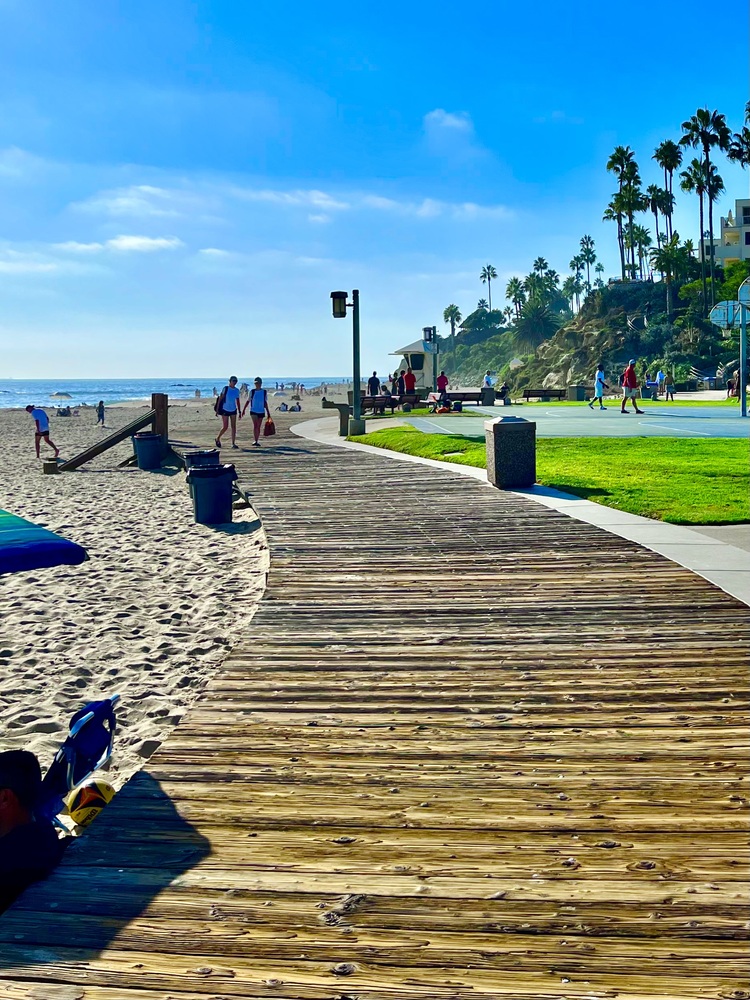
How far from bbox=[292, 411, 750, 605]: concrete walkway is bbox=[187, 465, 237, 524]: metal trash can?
16.2ft

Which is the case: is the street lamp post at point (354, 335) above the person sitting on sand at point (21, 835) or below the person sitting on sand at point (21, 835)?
above

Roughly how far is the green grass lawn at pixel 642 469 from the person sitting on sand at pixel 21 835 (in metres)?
8.82

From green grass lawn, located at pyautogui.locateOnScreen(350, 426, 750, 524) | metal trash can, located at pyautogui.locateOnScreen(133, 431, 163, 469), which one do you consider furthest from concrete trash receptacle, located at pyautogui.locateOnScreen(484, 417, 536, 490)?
metal trash can, located at pyautogui.locateOnScreen(133, 431, 163, 469)

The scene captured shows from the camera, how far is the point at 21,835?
3.33 meters

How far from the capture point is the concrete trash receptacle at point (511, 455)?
13.3 m

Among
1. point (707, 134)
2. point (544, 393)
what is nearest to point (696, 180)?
point (707, 134)

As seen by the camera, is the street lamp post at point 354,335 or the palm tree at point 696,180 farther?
the palm tree at point 696,180

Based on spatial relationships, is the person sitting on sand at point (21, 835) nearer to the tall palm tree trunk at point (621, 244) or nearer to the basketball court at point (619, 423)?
the basketball court at point (619, 423)

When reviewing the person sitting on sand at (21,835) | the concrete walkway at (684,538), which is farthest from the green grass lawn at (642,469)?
the person sitting on sand at (21,835)

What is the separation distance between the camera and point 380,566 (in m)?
8.68

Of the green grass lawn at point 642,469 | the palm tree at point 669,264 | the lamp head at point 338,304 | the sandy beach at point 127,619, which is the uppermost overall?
the palm tree at point 669,264

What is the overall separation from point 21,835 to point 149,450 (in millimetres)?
21667

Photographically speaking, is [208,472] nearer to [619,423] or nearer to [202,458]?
[202,458]

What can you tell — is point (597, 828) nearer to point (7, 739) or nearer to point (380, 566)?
point (7, 739)
